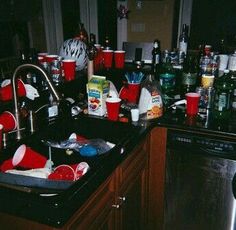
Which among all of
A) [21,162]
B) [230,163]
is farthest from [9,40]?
[230,163]

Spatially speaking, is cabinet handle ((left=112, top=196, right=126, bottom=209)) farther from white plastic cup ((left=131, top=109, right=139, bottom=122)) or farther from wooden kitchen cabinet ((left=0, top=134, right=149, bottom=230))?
white plastic cup ((left=131, top=109, right=139, bottom=122))

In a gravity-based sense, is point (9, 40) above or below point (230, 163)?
above

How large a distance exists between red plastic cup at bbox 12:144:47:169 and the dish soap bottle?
25.0 inches

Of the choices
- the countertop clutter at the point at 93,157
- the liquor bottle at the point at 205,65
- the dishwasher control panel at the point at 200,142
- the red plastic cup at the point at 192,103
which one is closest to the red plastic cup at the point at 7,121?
the countertop clutter at the point at 93,157

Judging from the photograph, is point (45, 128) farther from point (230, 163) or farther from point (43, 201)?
point (230, 163)

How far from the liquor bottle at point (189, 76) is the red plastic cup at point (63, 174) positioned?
42.2 inches

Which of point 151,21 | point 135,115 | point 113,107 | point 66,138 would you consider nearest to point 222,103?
point 135,115

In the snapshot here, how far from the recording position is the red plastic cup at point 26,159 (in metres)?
1.14

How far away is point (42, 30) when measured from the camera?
413 cm

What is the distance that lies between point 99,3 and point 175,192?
154 inches

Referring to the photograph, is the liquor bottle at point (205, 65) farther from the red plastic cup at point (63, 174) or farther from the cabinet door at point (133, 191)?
the red plastic cup at point (63, 174)

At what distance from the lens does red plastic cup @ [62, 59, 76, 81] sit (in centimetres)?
169

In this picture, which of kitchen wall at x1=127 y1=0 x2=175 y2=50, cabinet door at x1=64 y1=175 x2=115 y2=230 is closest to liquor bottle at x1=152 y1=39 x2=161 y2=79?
cabinet door at x1=64 y1=175 x2=115 y2=230

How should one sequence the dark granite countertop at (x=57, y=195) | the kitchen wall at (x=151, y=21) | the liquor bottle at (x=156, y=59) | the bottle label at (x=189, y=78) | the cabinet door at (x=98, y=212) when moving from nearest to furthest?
the dark granite countertop at (x=57, y=195) < the cabinet door at (x=98, y=212) < the bottle label at (x=189, y=78) < the liquor bottle at (x=156, y=59) < the kitchen wall at (x=151, y=21)
